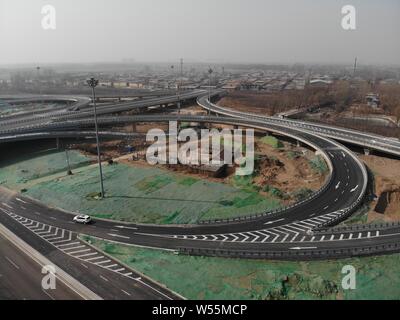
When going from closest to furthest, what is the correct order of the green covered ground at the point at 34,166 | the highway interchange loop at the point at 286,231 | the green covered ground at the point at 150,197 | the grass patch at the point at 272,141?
the highway interchange loop at the point at 286,231 → the green covered ground at the point at 150,197 → the green covered ground at the point at 34,166 → the grass patch at the point at 272,141

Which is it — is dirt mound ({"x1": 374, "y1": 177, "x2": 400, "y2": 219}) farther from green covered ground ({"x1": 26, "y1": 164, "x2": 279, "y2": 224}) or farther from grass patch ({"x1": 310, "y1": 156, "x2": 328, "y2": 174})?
green covered ground ({"x1": 26, "y1": 164, "x2": 279, "y2": 224})

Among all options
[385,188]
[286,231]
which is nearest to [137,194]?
[286,231]

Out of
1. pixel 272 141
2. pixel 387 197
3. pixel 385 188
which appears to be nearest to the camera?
pixel 387 197

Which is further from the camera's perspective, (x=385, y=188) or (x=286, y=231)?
(x=385, y=188)

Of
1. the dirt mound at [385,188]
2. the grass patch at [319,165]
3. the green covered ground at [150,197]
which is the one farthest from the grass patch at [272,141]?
the green covered ground at [150,197]

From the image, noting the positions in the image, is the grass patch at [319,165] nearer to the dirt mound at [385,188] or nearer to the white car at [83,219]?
the dirt mound at [385,188]

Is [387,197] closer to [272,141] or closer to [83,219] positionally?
[272,141]
